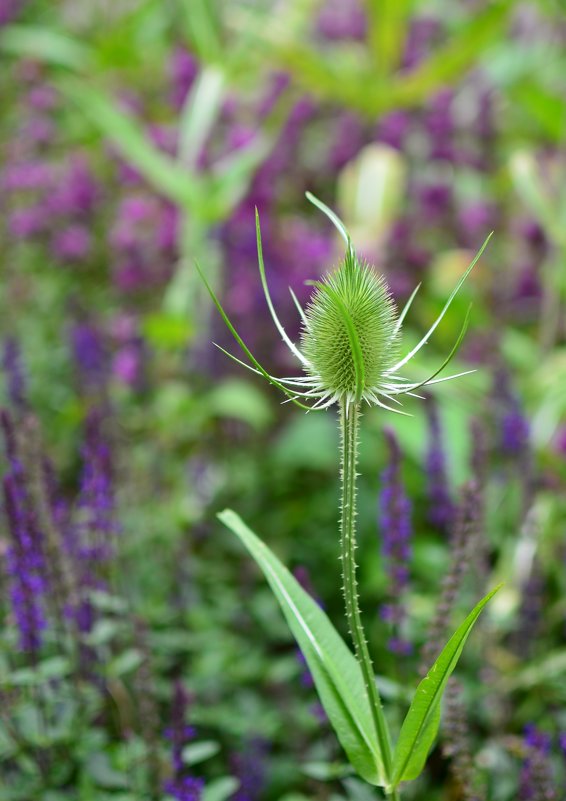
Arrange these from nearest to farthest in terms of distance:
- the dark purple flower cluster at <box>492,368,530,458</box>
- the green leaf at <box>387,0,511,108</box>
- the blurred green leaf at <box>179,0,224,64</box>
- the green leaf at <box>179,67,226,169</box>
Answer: the dark purple flower cluster at <box>492,368,530,458</box> < the green leaf at <box>179,67,226,169</box> < the blurred green leaf at <box>179,0,224,64</box> < the green leaf at <box>387,0,511,108</box>

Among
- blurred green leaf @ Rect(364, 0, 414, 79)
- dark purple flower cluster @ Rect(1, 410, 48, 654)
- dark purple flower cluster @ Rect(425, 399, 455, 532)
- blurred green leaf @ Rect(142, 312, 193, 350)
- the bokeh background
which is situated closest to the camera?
dark purple flower cluster @ Rect(1, 410, 48, 654)

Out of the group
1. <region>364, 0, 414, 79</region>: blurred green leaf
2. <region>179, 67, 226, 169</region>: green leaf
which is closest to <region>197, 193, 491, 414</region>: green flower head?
<region>179, 67, 226, 169</region>: green leaf

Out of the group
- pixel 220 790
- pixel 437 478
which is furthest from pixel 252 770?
pixel 437 478

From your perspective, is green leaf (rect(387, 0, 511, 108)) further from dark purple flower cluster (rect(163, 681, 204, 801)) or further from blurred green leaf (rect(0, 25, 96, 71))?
dark purple flower cluster (rect(163, 681, 204, 801))

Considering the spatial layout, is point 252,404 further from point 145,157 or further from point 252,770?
point 252,770

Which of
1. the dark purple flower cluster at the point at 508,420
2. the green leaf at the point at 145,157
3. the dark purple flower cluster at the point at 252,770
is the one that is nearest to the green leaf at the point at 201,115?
the green leaf at the point at 145,157

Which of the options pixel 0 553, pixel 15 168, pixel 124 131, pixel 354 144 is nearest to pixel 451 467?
pixel 0 553

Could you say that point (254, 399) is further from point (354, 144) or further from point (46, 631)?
point (354, 144)
